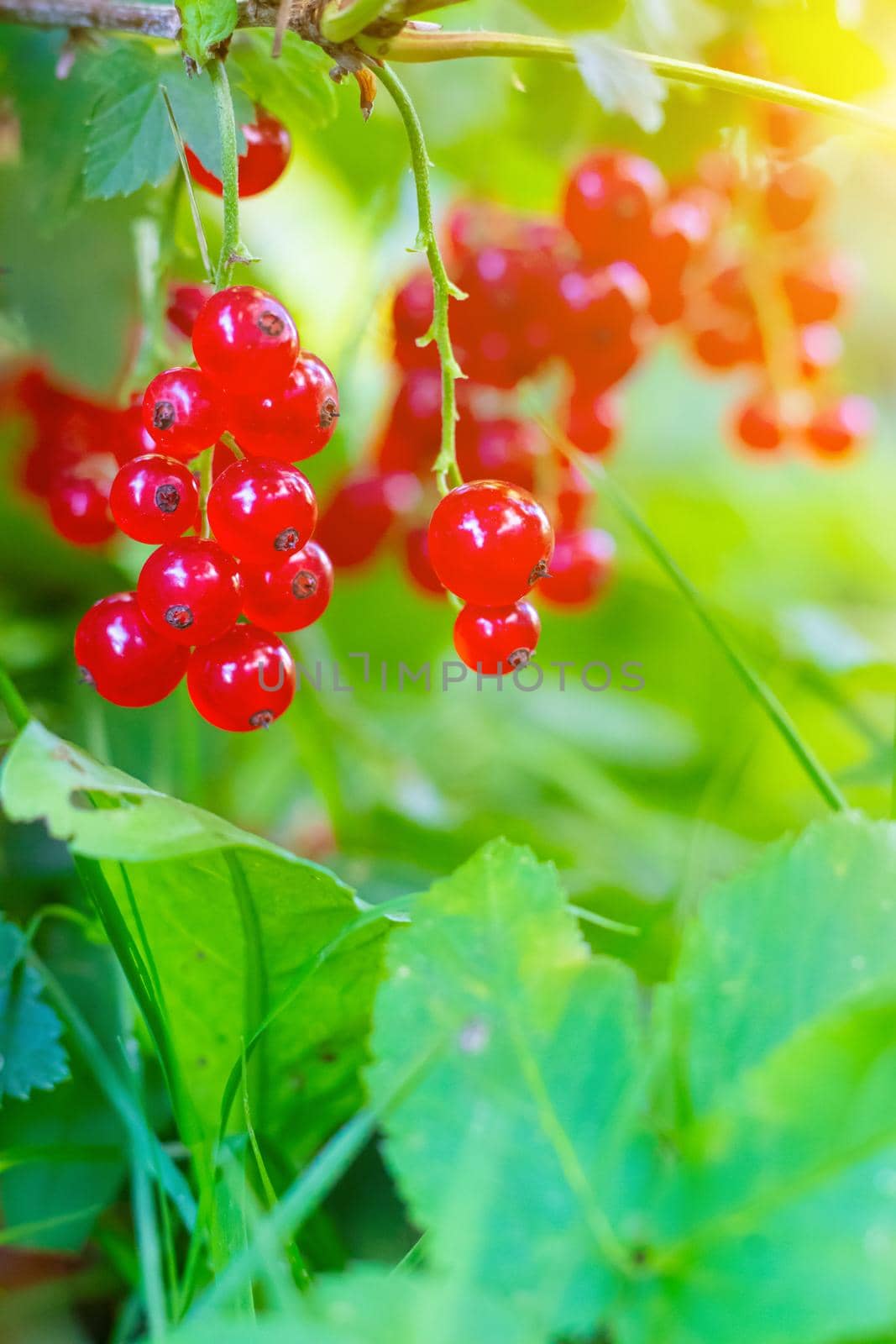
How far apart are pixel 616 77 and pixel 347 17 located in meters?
0.15

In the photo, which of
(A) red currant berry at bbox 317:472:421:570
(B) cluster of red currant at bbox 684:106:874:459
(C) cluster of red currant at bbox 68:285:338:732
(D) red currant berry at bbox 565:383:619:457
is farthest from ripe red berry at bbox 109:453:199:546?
(B) cluster of red currant at bbox 684:106:874:459

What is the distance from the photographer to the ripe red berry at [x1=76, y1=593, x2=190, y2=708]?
0.48 meters

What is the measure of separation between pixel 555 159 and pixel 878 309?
4.15ft

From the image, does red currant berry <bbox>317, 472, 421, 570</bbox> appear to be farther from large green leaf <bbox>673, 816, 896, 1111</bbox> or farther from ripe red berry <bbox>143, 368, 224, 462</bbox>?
large green leaf <bbox>673, 816, 896, 1111</bbox>

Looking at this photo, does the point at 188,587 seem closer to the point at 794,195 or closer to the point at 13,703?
the point at 13,703

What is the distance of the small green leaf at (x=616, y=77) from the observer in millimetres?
512

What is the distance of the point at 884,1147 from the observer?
0.91 ft

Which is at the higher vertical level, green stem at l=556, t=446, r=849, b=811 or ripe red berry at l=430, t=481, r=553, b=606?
ripe red berry at l=430, t=481, r=553, b=606

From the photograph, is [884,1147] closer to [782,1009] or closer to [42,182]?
[782,1009]

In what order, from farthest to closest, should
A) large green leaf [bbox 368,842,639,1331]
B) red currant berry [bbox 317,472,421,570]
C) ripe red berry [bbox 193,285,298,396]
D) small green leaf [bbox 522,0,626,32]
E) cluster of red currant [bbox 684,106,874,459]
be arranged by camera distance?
cluster of red currant [bbox 684,106,874,459]
red currant berry [bbox 317,472,421,570]
small green leaf [bbox 522,0,626,32]
ripe red berry [bbox 193,285,298,396]
large green leaf [bbox 368,842,639,1331]

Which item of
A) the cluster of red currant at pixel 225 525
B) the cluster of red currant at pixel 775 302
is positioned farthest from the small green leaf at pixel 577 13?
the cluster of red currant at pixel 225 525

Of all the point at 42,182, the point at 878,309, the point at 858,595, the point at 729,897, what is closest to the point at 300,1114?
the point at 729,897

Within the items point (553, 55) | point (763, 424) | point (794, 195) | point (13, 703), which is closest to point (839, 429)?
point (763, 424)

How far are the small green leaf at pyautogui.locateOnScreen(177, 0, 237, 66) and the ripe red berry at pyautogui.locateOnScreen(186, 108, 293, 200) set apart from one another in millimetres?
118
